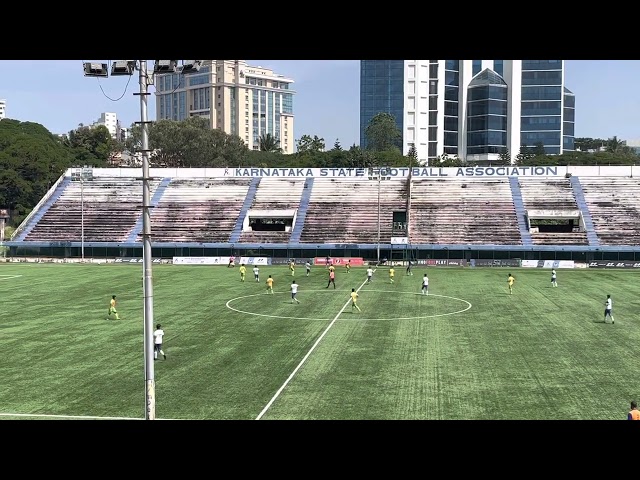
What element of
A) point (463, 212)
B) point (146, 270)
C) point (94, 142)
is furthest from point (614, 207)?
point (94, 142)

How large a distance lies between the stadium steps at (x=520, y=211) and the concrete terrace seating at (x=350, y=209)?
13.5m

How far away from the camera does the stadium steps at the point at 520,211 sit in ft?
251

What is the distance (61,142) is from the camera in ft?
518

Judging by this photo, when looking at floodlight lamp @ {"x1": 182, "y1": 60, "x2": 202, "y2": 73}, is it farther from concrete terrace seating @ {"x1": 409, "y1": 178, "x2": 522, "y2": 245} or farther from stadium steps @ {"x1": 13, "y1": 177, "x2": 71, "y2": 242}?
stadium steps @ {"x1": 13, "y1": 177, "x2": 71, "y2": 242}

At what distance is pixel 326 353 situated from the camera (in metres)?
30.8

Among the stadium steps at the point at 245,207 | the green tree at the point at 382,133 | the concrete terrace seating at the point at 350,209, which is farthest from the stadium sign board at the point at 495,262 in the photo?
the green tree at the point at 382,133

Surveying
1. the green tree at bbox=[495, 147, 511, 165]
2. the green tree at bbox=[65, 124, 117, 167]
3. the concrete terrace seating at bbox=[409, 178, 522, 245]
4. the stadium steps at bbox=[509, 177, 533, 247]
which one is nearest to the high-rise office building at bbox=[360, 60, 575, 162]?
the green tree at bbox=[495, 147, 511, 165]

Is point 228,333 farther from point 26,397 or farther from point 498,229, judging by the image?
point 498,229

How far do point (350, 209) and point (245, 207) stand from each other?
44.0 ft

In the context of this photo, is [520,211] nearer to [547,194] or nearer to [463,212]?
[547,194]

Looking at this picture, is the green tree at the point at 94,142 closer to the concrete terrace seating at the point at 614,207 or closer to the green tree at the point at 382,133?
the green tree at the point at 382,133
